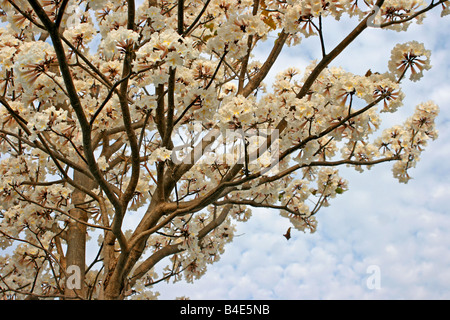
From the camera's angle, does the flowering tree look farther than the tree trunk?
No

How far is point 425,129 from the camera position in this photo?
4.33 m

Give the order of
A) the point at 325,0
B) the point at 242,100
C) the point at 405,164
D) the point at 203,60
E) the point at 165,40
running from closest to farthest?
the point at 165,40
the point at 242,100
the point at 325,0
the point at 203,60
the point at 405,164

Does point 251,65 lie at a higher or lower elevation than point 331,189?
higher

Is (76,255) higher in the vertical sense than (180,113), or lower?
lower

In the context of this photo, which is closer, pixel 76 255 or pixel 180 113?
pixel 180 113

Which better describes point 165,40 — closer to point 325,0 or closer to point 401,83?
point 325,0

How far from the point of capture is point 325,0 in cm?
323

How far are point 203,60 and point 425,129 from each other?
259 centimetres

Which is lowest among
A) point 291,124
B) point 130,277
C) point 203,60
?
point 130,277

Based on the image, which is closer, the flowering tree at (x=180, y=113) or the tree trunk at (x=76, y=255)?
the flowering tree at (x=180, y=113)

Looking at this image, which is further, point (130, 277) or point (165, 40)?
point (130, 277)

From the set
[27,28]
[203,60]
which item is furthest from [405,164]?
[27,28]

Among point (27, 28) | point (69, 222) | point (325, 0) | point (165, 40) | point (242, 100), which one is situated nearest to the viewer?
point (165, 40)

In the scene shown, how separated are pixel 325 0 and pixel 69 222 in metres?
4.33
